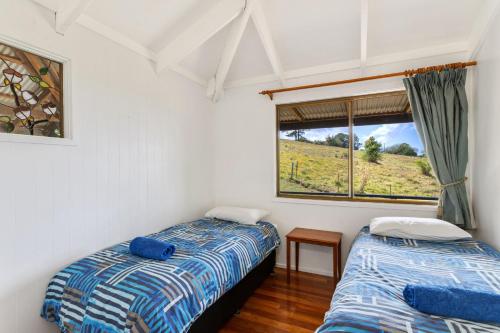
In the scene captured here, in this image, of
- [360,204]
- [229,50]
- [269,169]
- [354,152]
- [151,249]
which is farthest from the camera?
[269,169]

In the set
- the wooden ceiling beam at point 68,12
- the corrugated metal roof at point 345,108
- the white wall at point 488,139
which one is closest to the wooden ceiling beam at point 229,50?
the corrugated metal roof at point 345,108

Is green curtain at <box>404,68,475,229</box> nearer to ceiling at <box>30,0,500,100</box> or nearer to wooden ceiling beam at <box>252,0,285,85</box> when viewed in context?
ceiling at <box>30,0,500,100</box>

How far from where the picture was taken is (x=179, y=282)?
156 cm

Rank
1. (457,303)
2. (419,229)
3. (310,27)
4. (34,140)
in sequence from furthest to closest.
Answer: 1. (310,27)
2. (419,229)
3. (34,140)
4. (457,303)

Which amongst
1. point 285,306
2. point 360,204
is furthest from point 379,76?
point 285,306

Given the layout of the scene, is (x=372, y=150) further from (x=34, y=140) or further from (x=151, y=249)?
(x=34, y=140)

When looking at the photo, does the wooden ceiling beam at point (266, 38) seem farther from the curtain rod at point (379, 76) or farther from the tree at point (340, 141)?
the tree at point (340, 141)

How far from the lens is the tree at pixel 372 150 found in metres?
2.84

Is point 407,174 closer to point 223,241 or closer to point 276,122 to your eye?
point 276,122

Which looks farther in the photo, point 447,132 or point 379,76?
point 379,76

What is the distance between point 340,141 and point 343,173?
41 cm

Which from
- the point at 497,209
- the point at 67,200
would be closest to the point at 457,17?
the point at 497,209

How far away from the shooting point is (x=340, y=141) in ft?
9.97

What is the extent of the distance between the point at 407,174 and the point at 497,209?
0.89 metres
